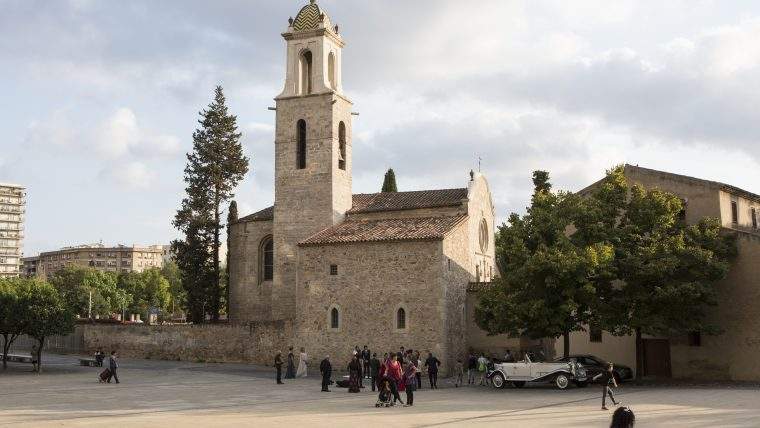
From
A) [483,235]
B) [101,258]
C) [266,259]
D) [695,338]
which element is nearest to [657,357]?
[695,338]

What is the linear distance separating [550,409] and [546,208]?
12.0 metres

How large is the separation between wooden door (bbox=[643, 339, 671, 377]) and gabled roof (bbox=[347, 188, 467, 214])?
11.6 metres

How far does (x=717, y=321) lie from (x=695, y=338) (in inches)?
50.6

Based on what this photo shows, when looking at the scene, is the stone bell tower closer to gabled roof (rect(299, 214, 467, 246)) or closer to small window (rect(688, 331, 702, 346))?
gabled roof (rect(299, 214, 467, 246))

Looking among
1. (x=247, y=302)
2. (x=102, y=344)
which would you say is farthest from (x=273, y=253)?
(x=102, y=344)

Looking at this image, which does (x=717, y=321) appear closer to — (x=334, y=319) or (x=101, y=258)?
(x=334, y=319)

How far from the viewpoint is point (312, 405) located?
21.7m

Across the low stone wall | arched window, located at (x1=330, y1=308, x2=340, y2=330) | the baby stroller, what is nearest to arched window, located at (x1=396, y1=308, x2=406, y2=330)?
arched window, located at (x1=330, y1=308, x2=340, y2=330)

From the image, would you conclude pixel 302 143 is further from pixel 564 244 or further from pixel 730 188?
pixel 730 188

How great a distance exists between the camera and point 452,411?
20.2 m

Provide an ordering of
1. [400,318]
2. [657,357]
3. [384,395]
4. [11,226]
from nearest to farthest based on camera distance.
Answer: [384,395]
[657,357]
[400,318]
[11,226]

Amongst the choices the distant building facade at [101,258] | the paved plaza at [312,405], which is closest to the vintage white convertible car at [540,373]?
the paved plaza at [312,405]

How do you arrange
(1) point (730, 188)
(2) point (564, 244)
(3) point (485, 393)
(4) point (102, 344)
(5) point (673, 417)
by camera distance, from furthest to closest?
(4) point (102, 344) → (1) point (730, 188) → (2) point (564, 244) → (3) point (485, 393) → (5) point (673, 417)

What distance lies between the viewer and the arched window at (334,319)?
117ft
